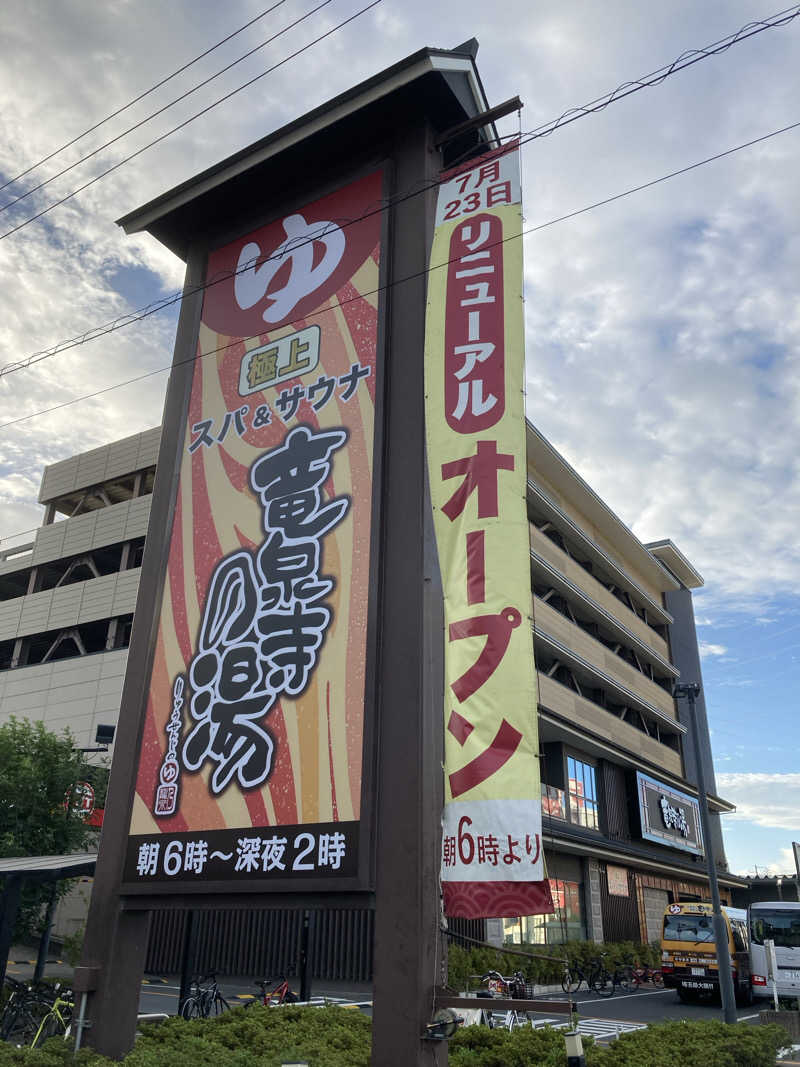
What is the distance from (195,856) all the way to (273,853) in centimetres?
110

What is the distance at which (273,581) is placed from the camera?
375 inches

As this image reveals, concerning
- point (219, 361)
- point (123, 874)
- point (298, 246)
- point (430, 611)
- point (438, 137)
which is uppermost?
point (438, 137)

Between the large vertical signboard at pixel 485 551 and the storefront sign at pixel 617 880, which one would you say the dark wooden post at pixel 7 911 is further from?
the storefront sign at pixel 617 880

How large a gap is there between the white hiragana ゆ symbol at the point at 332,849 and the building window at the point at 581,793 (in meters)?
27.7

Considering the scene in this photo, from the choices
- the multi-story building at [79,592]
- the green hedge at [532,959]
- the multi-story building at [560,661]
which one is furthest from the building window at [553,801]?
the multi-story building at [79,592]

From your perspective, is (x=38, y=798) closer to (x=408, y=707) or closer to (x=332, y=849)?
(x=332, y=849)

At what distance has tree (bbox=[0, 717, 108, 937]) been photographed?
76.5ft

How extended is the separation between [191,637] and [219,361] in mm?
4040

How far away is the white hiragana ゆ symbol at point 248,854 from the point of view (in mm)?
8297

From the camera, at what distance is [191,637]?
1005 centimetres

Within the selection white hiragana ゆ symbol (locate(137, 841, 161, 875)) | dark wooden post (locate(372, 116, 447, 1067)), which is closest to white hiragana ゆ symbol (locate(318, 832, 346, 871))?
dark wooden post (locate(372, 116, 447, 1067))

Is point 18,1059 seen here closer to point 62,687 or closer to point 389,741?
point 389,741

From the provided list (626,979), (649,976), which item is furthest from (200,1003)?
(649,976)

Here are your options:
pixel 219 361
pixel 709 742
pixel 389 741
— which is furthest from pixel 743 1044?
pixel 709 742
